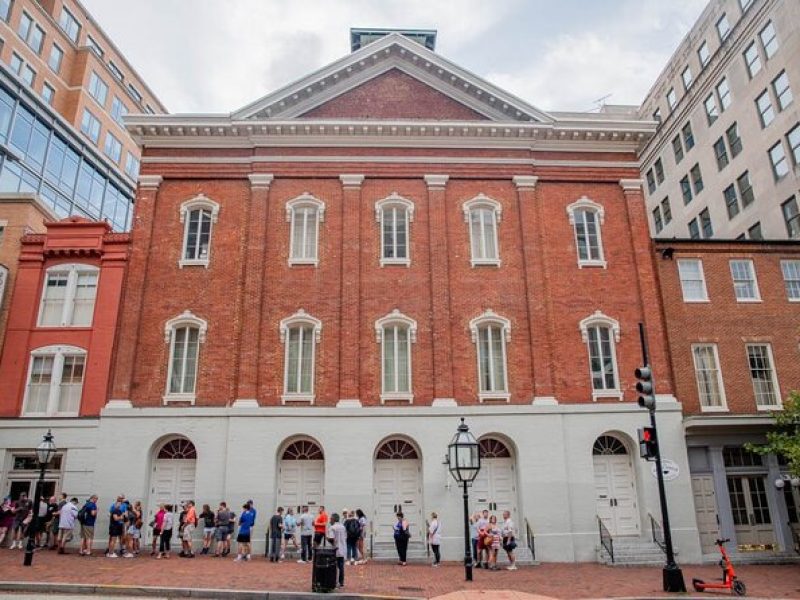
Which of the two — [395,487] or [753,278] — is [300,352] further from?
[753,278]

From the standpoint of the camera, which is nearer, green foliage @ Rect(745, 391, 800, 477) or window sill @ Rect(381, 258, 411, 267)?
green foliage @ Rect(745, 391, 800, 477)

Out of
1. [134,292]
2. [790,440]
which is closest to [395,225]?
[134,292]

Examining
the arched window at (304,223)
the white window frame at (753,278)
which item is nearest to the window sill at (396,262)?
the arched window at (304,223)

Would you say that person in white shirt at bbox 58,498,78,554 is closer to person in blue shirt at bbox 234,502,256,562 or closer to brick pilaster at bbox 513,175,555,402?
person in blue shirt at bbox 234,502,256,562

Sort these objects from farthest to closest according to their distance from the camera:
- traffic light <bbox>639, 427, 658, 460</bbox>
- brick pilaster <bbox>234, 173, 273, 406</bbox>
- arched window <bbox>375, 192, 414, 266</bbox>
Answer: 1. arched window <bbox>375, 192, 414, 266</bbox>
2. brick pilaster <bbox>234, 173, 273, 406</bbox>
3. traffic light <bbox>639, 427, 658, 460</bbox>

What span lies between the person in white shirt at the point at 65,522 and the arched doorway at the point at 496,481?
12388 millimetres

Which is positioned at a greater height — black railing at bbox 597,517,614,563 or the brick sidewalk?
black railing at bbox 597,517,614,563

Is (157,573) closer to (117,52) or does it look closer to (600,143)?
A: (600,143)

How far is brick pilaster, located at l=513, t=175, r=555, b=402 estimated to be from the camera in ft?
68.1

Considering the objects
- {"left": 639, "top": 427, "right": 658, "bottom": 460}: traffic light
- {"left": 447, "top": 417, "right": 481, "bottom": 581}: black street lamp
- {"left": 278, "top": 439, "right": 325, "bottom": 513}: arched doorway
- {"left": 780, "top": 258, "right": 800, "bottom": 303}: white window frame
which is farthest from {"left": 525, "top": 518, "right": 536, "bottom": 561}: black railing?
{"left": 780, "top": 258, "right": 800, "bottom": 303}: white window frame

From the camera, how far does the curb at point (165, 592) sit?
40.2 ft

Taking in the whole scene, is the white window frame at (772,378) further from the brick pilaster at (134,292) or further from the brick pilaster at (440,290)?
the brick pilaster at (134,292)

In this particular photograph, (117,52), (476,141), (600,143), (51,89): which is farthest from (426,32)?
(117,52)

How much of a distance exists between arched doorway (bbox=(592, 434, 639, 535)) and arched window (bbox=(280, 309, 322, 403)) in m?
10.1
